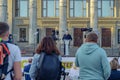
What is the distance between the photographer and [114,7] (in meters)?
56.0

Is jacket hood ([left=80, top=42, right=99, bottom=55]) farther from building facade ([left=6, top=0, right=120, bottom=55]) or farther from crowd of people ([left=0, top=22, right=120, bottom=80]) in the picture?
building facade ([left=6, top=0, right=120, bottom=55])

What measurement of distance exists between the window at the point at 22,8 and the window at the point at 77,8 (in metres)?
6.76

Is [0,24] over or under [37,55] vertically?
over

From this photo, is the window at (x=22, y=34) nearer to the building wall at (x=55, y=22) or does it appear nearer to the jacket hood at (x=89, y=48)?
the building wall at (x=55, y=22)

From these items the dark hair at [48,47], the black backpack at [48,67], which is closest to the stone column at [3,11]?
the dark hair at [48,47]

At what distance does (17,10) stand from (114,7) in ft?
47.6

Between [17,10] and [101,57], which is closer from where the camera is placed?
[101,57]

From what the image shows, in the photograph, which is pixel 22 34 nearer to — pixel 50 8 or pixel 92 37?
pixel 50 8

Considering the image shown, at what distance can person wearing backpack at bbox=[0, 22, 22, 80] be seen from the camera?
5.61m

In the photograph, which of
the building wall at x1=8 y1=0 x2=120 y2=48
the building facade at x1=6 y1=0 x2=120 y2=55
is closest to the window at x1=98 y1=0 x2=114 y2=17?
the building facade at x1=6 y1=0 x2=120 y2=55

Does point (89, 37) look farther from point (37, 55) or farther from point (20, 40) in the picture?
point (20, 40)

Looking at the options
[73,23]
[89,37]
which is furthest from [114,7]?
[89,37]

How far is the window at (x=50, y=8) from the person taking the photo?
185ft

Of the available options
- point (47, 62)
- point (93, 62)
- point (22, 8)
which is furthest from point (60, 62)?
point (22, 8)
